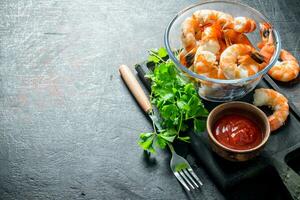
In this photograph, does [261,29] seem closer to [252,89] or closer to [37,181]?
[252,89]

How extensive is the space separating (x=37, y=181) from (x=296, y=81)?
51.8 inches

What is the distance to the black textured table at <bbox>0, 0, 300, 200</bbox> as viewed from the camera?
2.06 meters

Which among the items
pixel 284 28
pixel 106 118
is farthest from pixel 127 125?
pixel 284 28

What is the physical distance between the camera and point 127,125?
2229mm

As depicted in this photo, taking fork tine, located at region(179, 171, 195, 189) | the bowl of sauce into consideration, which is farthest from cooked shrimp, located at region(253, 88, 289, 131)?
fork tine, located at region(179, 171, 195, 189)

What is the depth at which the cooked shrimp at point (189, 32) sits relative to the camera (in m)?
2.14

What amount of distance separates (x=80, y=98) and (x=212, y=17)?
0.75m

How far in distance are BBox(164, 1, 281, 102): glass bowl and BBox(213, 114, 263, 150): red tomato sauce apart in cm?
14

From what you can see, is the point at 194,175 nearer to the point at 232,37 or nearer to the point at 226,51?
the point at 226,51

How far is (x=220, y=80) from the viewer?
6.57 ft

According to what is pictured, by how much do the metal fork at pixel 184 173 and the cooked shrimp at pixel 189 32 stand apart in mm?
483

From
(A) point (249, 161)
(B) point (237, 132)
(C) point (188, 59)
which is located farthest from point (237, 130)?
(C) point (188, 59)

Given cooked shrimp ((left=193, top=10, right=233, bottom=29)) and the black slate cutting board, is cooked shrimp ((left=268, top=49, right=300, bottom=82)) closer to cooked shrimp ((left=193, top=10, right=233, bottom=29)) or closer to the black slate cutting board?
the black slate cutting board

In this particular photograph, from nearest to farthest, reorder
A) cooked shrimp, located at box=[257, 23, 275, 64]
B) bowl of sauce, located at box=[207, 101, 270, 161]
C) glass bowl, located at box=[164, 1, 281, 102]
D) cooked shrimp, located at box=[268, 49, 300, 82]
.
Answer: bowl of sauce, located at box=[207, 101, 270, 161]
glass bowl, located at box=[164, 1, 281, 102]
cooked shrimp, located at box=[257, 23, 275, 64]
cooked shrimp, located at box=[268, 49, 300, 82]
